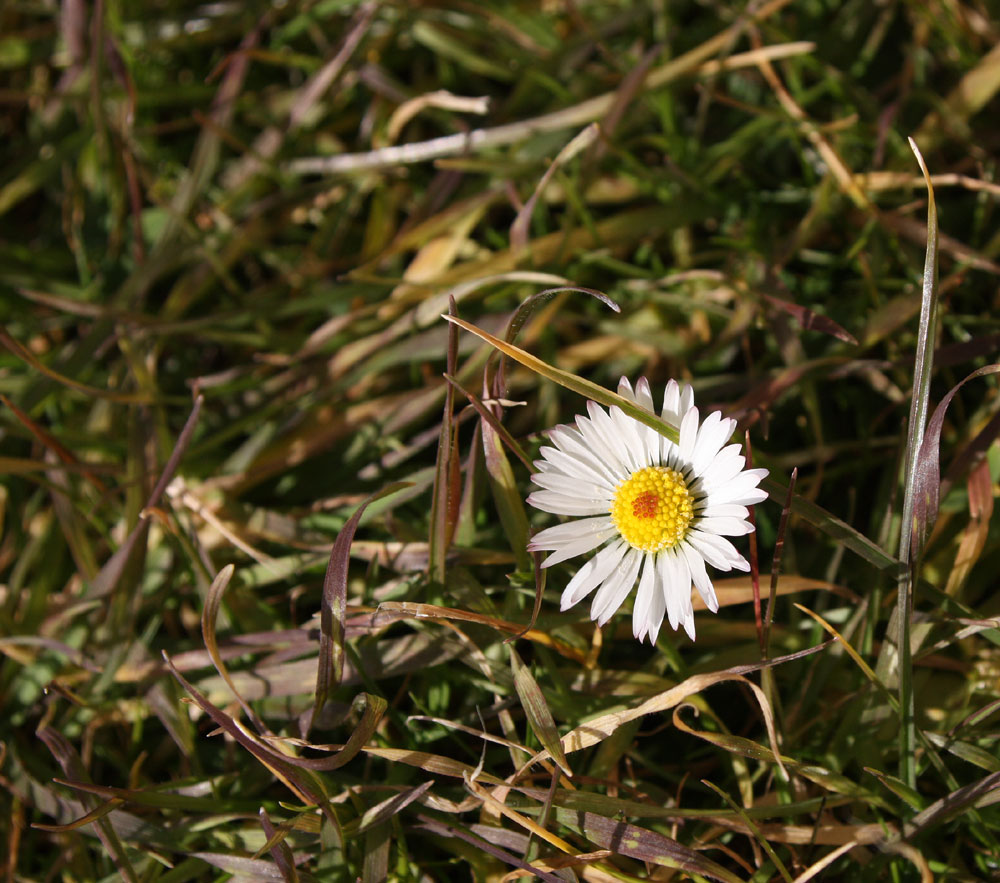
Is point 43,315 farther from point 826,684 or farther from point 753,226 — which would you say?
point 826,684

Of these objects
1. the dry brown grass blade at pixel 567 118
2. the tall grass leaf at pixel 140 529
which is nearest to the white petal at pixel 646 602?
the tall grass leaf at pixel 140 529

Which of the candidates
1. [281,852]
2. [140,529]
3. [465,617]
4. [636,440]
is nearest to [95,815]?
[281,852]

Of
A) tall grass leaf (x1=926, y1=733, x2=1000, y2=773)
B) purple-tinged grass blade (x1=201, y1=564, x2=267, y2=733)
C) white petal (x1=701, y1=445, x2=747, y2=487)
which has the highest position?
white petal (x1=701, y1=445, x2=747, y2=487)

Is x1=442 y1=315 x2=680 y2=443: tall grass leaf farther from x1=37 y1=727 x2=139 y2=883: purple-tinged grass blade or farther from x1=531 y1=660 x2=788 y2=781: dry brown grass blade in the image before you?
x1=37 y1=727 x2=139 y2=883: purple-tinged grass blade

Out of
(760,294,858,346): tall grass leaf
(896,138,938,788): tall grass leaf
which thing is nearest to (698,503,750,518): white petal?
(896,138,938,788): tall grass leaf

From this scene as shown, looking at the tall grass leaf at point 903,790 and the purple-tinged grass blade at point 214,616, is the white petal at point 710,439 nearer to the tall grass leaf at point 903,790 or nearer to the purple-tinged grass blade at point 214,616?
the tall grass leaf at point 903,790

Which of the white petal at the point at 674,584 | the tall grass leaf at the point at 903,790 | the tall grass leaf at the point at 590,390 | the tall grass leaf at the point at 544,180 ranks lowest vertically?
the tall grass leaf at the point at 903,790

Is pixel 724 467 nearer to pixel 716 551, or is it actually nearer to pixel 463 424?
pixel 716 551
